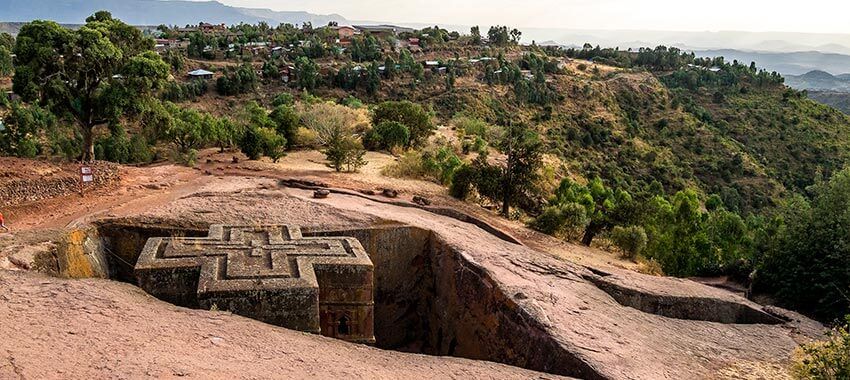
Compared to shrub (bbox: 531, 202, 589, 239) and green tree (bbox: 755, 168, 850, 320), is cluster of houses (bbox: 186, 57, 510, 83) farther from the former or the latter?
green tree (bbox: 755, 168, 850, 320)

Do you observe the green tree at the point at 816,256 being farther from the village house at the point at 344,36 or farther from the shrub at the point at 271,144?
the village house at the point at 344,36

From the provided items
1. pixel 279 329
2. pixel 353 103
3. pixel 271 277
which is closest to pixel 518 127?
pixel 353 103

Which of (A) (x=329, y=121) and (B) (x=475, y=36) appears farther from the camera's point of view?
(B) (x=475, y=36)

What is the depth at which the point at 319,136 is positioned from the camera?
2644 centimetres

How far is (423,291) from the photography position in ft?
42.5

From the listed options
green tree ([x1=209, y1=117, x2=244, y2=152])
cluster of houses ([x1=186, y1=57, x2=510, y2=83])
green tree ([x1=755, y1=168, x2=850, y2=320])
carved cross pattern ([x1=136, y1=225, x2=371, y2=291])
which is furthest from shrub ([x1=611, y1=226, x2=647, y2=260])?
cluster of houses ([x1=186, y1=57, x2=510, y2=83])

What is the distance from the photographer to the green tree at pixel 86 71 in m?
16.4

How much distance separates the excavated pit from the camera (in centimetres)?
944

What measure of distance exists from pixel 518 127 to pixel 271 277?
22442 millimetres

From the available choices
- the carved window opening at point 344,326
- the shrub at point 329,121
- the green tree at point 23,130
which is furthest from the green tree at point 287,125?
the carved window opening at point 344,326

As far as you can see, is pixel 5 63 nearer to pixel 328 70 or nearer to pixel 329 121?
pixel 328 70

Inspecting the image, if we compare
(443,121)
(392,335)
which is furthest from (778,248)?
(443,121)

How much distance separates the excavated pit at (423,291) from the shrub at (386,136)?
13.7 meters

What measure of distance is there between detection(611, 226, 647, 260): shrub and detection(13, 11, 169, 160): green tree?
1523cm
